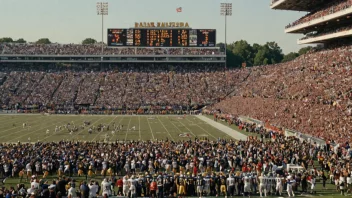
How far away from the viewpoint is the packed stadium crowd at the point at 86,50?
3305 inches

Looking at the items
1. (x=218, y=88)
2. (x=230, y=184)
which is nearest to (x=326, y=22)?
(x=218, y=88)

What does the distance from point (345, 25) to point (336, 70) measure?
9665 mm

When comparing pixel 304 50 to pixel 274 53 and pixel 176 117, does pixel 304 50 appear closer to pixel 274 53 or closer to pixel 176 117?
pixel 274 53

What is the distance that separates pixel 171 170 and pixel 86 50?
225 ft

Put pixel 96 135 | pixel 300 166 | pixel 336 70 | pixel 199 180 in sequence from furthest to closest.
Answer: pixel 336 70 → pixel 96 135 → pixel 300 166 → pixel 199 180

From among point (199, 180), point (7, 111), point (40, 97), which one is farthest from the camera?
point (40, 97)

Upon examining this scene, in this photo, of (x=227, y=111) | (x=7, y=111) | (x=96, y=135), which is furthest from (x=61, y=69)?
(x=96, y=135)

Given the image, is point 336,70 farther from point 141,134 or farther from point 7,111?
point 7,111

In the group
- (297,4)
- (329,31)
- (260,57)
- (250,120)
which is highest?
(297,4)

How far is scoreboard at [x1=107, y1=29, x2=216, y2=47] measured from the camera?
228 ft

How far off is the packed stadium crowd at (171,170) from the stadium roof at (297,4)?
3097cm

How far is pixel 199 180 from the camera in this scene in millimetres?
16688

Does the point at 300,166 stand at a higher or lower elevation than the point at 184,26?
lower

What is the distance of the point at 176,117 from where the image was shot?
56.2 m
